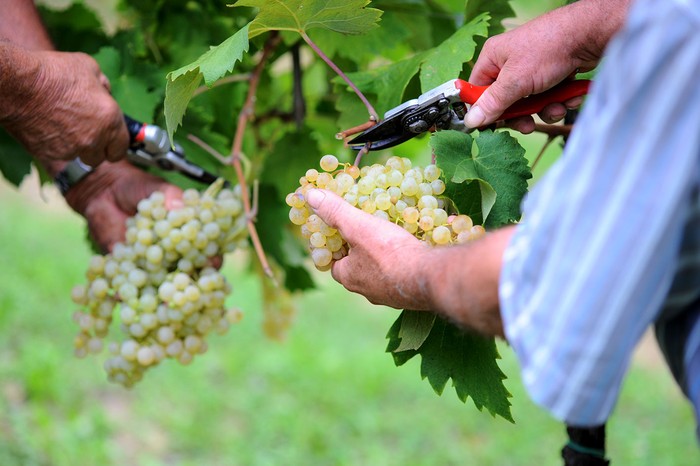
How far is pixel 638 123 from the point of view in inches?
21.4

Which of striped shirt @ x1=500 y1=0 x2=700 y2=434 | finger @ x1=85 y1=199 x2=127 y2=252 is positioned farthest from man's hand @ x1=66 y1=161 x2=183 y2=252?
striped shirt @ x1=500 y1=0 x2=700 y2=434

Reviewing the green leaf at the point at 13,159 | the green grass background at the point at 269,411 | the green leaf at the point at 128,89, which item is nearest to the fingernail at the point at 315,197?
the green leaf at the point at 128,89

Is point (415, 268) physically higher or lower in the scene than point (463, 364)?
higher

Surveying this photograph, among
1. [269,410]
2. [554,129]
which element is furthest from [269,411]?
[554,129]

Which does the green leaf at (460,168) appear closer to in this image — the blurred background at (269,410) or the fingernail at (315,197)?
the fingernail at (315,197)

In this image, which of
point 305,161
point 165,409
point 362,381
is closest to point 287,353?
point 362,381

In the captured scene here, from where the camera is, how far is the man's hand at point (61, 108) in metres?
1.12

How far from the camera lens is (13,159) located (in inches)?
58.0

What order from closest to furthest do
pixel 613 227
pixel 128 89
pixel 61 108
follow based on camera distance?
pixel 613 227, pixel 61 108, pixel 128 89

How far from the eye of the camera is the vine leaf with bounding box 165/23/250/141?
94 cm

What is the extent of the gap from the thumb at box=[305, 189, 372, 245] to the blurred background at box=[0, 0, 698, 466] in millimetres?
1577

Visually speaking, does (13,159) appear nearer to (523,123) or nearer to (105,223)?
(105,223)

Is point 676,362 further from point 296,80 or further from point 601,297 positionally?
point 296,80

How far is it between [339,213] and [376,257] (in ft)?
0.26
